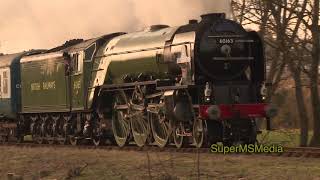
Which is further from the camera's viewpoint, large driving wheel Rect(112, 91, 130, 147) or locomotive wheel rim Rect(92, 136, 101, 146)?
locomotive wheel rim Rect(92, 136, 101, 146)

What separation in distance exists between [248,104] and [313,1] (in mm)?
5588

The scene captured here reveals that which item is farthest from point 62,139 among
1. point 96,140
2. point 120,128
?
point 120,128

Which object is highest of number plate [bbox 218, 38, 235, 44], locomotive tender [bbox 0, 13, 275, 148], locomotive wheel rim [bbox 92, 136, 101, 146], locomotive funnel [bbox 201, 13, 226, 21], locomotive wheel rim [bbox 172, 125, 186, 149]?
locomotive funnel [bbox 201, 13, 226, 21]

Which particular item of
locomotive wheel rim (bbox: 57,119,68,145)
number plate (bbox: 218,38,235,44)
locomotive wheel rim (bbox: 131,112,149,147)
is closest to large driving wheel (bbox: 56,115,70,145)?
locomotive wheel rim (bbox: 57,119,68,145)

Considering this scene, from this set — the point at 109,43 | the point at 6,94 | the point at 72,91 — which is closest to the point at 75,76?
the point at 72,91

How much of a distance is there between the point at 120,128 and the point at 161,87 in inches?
125

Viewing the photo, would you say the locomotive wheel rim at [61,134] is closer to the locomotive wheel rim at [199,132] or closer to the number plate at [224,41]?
the locomotive wheel rim at [199,132]

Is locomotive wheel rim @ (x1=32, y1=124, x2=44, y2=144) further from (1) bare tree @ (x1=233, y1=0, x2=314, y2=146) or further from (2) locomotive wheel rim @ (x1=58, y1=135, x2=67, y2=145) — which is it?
(1) bare tree @ (x1=233, y1=0, x2=314, y2=146)

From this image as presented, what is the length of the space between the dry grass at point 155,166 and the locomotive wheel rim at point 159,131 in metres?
1.58

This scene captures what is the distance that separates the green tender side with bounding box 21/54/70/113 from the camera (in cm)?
2098

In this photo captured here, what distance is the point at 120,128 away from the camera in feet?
60.5

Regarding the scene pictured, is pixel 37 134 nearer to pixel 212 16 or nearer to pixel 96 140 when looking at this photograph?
pixel 96 140

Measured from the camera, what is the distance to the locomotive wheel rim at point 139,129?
56.0 feet

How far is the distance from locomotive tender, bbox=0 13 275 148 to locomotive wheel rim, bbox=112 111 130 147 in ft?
0.10
